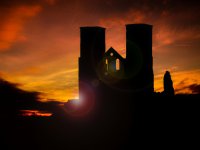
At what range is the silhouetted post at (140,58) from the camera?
2625 centimetres

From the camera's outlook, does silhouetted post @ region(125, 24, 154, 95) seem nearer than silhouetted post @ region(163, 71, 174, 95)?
Yes

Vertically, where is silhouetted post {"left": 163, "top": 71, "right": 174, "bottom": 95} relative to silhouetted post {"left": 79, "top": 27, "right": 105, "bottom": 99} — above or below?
below

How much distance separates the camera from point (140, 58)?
87.0 ft

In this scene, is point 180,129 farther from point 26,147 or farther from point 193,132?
point 26,147

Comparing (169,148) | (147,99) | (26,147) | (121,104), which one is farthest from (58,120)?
(169,148)

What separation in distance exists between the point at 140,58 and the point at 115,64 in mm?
2274

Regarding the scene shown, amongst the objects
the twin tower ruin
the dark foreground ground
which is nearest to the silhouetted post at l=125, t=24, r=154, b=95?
the twin tower ruin

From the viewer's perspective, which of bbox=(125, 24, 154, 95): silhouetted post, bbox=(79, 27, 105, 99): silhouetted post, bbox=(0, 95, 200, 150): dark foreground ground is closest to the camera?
bbox=(0, 95, 200, 150): dark foreground ground

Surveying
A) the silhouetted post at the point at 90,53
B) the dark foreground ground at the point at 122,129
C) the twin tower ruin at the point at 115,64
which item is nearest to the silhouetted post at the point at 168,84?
the twin tower ruin at the point at 115,64

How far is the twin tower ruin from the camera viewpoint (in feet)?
86.3

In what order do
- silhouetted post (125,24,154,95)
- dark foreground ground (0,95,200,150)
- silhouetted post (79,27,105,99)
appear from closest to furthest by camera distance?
dark foreground ground (0,95,200,150) < silhouetted post (125,24,154,95) < silhouetted post (79,27,105,99)

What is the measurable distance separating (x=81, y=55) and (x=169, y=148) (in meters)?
9.90

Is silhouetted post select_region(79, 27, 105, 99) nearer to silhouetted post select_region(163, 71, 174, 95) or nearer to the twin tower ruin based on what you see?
the twin tower ruin

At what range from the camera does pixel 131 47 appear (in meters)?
26.7
